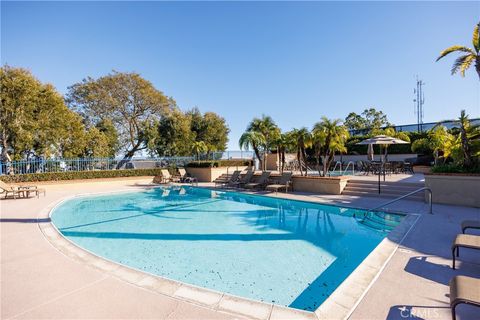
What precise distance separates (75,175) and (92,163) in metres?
1.86

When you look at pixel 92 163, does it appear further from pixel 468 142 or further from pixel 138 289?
pixel 468 142

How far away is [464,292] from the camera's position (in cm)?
247

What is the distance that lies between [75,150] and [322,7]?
67.2 feet

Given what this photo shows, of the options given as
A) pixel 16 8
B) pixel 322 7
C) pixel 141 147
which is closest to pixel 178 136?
pixel 141 147

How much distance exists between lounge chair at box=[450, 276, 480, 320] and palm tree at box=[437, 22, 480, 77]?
10.1m

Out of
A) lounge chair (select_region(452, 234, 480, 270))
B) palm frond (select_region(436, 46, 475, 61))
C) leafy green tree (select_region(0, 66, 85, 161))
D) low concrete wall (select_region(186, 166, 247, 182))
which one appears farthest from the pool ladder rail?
leafy green tree (select_region(0, 66, 85, 161))

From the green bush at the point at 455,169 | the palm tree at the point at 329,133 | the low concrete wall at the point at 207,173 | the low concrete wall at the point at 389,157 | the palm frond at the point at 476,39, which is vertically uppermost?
the palm frond at the point at 476,39

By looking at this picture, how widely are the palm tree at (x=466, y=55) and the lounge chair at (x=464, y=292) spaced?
1010cm

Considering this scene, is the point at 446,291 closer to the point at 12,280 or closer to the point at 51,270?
the point at 51,270

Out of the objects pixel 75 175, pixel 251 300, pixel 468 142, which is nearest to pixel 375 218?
pixel 468 142

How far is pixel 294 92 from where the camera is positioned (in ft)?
76.3

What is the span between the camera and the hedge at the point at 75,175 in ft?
49.0

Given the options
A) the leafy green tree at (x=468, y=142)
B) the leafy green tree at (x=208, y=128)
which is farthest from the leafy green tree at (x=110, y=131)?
the leafy green tree at (x=468, y=142)

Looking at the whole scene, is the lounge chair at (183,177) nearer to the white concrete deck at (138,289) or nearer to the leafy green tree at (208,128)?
the leafy green tree at (208,128)
